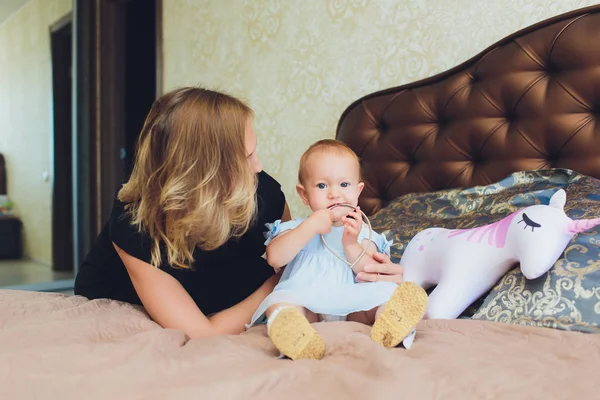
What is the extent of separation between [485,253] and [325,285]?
37 centimetres

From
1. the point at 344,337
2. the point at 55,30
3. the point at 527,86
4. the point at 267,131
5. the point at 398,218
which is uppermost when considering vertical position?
the point at 55,30

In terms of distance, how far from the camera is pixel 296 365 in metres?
0.83

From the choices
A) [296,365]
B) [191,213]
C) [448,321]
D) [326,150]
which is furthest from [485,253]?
[191,213]

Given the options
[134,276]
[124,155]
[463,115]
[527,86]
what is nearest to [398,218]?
[463,115]

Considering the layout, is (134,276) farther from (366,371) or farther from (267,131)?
(267,131)

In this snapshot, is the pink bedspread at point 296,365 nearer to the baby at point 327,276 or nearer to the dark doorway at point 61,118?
the baby at point 327,276

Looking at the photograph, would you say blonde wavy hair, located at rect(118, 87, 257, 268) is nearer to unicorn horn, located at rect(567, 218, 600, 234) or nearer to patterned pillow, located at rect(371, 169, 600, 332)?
patterned pillow, located at rect(371, 169, 600, 332)

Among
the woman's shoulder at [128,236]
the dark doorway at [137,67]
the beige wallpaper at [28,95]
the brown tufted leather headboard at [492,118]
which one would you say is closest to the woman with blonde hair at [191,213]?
the woman's shoulder at [128,236]

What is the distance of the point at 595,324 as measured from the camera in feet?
3.22

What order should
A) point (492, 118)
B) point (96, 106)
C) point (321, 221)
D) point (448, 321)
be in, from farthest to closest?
point (96, 106) → point (492, 118) → point (321, 221) → point (448, 321)

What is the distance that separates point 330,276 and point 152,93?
3134 mm

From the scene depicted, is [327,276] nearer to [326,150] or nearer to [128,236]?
[326,150]

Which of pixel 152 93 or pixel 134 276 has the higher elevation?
pixel 152 93

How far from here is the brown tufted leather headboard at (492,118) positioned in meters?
1.54
